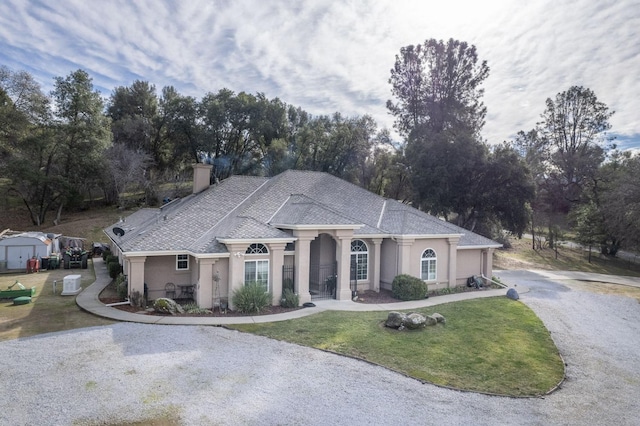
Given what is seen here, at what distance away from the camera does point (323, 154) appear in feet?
153

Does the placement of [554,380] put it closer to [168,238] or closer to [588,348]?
[588,348]

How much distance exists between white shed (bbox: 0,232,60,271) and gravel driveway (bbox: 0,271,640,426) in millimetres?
17167

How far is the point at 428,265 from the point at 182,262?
1376 cm

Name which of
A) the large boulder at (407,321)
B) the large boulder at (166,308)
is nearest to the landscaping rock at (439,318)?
the large boulder at (407,321)

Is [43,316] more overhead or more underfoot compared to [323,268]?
more underfoot

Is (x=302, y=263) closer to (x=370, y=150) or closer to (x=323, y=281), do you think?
(x=323, y=281)

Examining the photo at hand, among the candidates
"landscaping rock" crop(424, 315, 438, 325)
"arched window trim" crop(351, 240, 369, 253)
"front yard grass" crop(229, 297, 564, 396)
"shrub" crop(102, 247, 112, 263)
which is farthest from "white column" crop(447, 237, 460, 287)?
"shrub" crop(102, 247, 112, 263)

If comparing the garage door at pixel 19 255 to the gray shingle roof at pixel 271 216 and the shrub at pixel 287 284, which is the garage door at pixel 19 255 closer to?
the gray shingle roof at pixel 271 216

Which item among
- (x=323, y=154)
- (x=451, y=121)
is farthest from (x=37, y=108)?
(x=451, y=121)

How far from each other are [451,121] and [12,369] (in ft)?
134

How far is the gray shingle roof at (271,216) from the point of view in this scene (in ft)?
57.6

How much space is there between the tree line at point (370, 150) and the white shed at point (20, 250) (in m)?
15.2

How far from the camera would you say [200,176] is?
27.3 metres

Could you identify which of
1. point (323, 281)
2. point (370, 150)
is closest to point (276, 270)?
point (323, 281)
